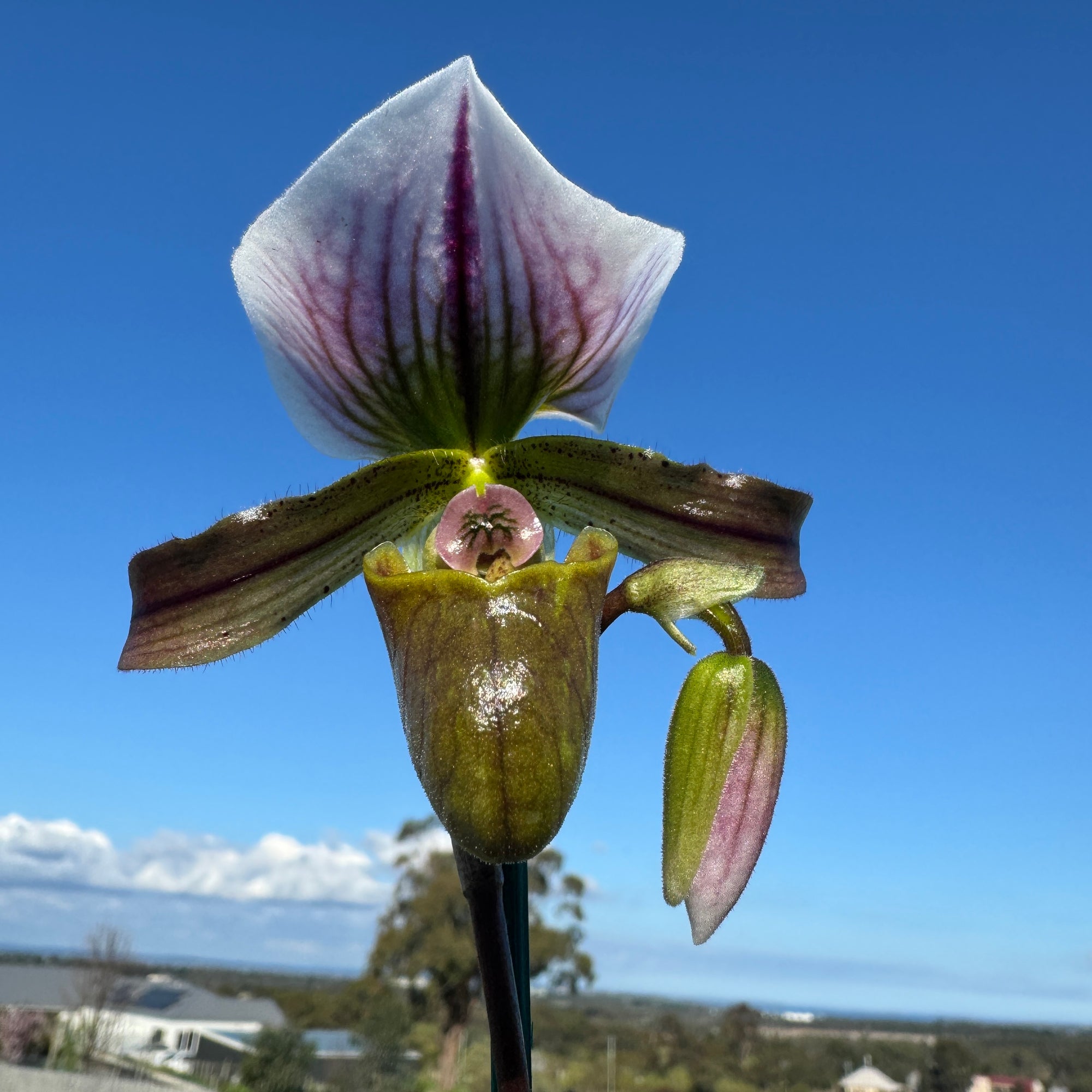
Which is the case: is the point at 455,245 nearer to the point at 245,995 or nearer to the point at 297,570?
the point at 297,570

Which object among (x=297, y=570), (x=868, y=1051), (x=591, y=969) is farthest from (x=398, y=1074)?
(x=297, y=570)

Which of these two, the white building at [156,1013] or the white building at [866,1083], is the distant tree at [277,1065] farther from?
the white building at [866,1083]

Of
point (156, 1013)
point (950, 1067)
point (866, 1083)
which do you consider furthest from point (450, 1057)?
point (156, 1013)

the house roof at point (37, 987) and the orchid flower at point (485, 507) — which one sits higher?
the orchid flower at point (485, 507)

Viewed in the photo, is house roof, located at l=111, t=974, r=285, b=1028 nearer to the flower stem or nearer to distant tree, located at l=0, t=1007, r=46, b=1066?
distant tree, located at l=0, t=1007, r=46, b=1066

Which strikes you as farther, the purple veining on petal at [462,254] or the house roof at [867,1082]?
the house roof at [867,1082]

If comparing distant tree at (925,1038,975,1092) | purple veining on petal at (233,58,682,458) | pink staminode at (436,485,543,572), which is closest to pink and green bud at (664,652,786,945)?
pink staminode at (436,485,543,572)

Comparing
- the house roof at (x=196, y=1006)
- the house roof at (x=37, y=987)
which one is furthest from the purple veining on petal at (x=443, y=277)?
the house roof at (x=196, y=1006)
